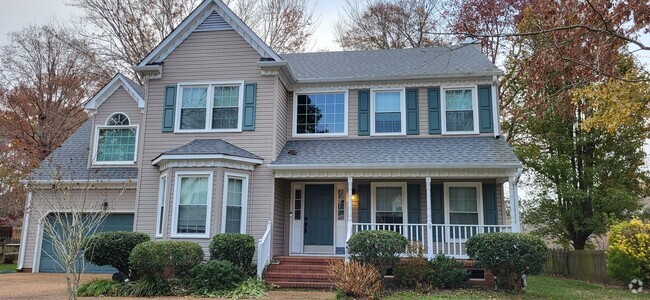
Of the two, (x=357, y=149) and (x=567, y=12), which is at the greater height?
(x=567, y=12)

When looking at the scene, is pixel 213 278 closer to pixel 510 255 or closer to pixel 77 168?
pixel 510 255

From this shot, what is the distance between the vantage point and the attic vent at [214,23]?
42.2 ft

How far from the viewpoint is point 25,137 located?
2350 centimetres

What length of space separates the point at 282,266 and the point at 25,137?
19.2 meters

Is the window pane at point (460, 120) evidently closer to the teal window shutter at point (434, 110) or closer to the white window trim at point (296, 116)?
the teal window shutter at point (434, 110)

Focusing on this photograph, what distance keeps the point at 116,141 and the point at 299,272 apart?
784 cm

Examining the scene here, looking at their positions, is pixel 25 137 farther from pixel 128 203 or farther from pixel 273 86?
pixel 273 86

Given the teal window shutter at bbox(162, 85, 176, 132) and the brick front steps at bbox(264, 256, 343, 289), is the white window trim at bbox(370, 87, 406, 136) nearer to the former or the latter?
the brick front steps at bbox(264, 256, 343, 289)

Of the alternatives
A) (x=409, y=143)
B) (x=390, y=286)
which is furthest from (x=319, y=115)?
(x=390, y=286)

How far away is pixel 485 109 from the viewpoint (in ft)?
42.4

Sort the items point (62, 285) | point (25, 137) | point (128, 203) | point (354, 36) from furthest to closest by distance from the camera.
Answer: point (354, 36) < point (25, 137) < point (128, 203) < point (62, 285)

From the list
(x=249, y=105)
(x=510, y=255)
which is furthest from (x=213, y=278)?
(x=510, y=255)

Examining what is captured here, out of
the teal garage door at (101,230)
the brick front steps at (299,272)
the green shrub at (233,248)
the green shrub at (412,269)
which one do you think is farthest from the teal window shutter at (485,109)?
the teal garage door at (101,230)

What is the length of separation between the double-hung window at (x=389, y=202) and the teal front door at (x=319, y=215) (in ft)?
4.10
